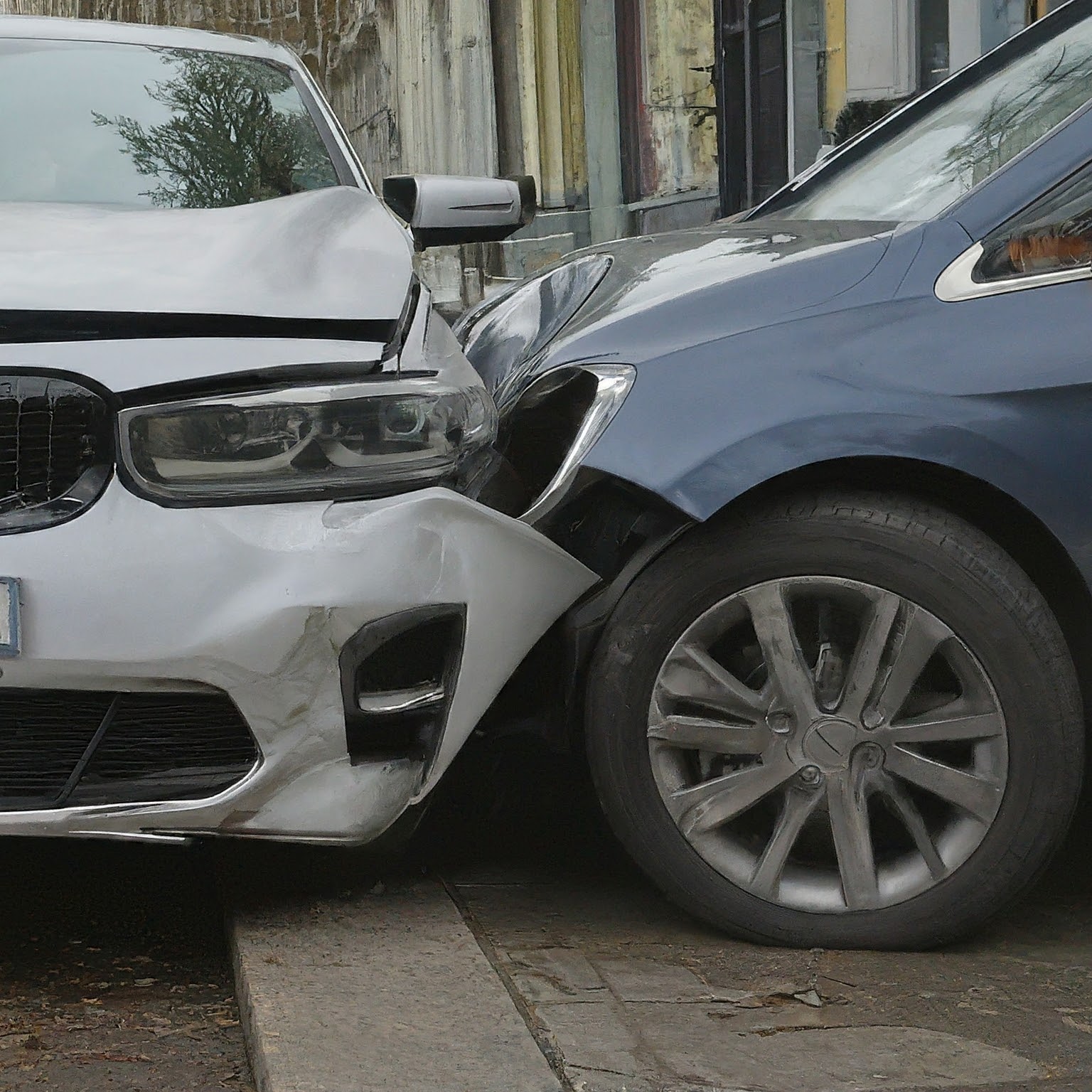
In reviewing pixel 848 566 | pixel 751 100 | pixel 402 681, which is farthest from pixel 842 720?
pixel 751 100

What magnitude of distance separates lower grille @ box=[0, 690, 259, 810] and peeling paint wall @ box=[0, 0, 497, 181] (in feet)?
48.8

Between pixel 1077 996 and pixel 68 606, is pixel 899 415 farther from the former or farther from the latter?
pixel 68 606

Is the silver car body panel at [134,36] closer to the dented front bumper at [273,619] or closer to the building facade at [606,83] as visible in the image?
the dented front bumper at [273,619]

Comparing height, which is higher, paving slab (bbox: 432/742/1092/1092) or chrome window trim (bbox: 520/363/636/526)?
chrome window trim (bbox: 520/363/636/526)

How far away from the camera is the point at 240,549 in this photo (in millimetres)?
2475

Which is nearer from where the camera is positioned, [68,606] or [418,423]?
[68,606]

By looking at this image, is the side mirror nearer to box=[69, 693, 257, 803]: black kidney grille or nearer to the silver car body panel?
the silver car body panel

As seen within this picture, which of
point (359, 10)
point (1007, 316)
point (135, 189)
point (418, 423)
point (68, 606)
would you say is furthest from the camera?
point (359, 10)

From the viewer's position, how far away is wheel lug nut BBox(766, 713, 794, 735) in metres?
2.77

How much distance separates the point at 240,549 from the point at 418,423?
35 cm

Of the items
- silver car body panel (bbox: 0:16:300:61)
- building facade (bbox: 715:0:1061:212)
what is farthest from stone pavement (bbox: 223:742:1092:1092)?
building facade (bbox: 715:0:1061:212)

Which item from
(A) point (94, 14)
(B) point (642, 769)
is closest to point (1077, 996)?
(B) point (642, 769)

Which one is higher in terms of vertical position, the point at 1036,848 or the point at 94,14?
the point at 94,14

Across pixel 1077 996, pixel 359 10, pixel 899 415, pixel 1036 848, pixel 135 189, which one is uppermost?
pixel 359 10
